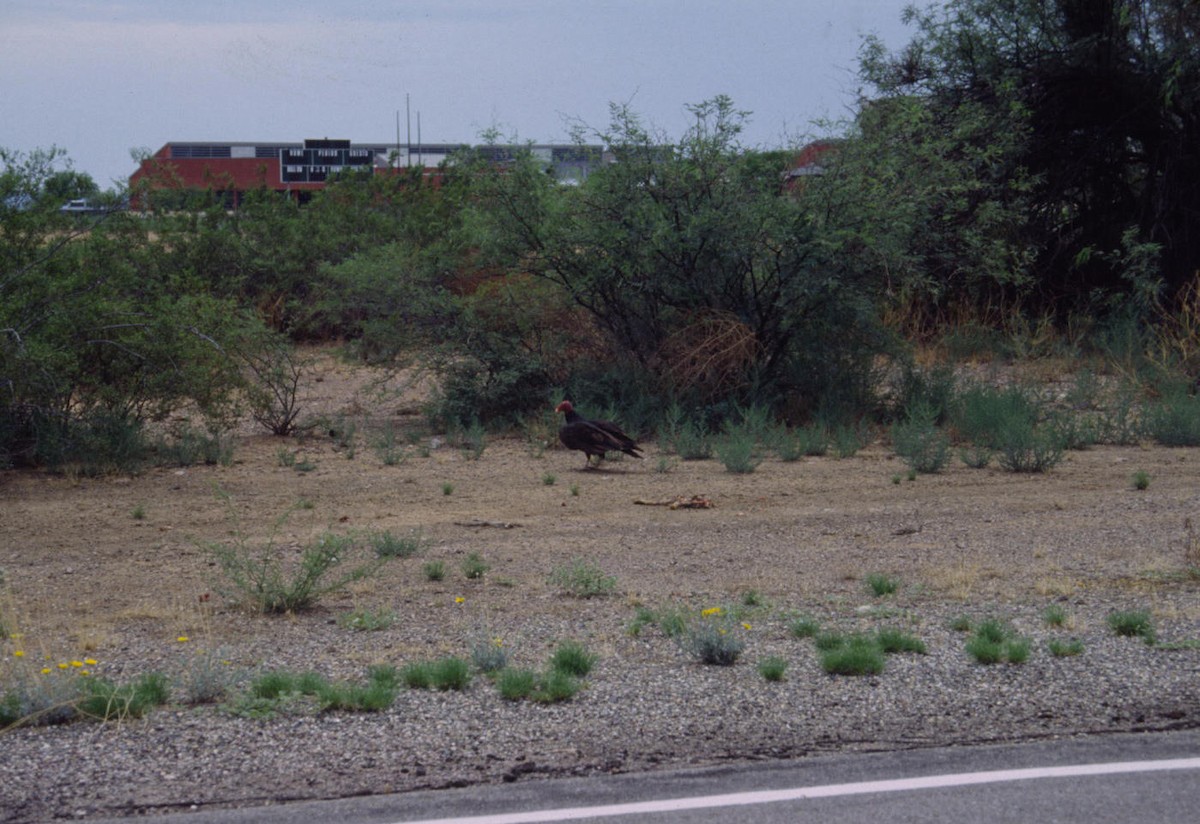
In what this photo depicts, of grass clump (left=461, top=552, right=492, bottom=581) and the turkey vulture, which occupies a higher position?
the turkey vulture

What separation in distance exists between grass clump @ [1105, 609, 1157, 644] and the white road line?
1946 mm

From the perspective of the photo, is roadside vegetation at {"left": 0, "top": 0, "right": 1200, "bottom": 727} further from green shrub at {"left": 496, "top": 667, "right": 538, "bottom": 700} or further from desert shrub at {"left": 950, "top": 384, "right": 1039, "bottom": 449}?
green shrub at {"left": 496, "top": 667, "right": 538, "bottom": 700}

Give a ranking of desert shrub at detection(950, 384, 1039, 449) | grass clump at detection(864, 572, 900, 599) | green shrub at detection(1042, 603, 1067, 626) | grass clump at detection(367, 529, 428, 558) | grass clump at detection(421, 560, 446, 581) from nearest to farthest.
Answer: green shrub at detection(1042, 603, 1067, 626) < grass clump at detection(864, 572, 900, 599) < grass clump at detection(421, 560, 446, 581) < grass clump at detection(367, 529, 428, 558) < desert shrub at detection(950, 384, 1039, 449)

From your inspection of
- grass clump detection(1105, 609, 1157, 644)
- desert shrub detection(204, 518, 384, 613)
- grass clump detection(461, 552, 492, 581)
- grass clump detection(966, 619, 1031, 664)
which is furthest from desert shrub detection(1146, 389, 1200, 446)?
desert shrub detection(204, 518, 384, 613)

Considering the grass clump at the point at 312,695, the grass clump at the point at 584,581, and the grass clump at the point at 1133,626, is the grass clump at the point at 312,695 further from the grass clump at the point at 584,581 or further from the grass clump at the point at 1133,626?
the grass clump at the point at 1133,626

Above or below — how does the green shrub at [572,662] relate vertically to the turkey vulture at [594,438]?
below

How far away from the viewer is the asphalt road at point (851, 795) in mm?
4570

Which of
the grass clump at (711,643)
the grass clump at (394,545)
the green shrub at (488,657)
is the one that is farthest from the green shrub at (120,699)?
the grass clump at (394,545)

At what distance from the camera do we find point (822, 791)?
15.8 ft

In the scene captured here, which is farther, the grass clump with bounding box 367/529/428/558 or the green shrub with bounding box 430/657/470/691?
the grass clump with bounding box 367/529/428/558

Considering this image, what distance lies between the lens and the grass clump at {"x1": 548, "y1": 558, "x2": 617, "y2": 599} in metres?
8.56

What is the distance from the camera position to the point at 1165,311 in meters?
19.9

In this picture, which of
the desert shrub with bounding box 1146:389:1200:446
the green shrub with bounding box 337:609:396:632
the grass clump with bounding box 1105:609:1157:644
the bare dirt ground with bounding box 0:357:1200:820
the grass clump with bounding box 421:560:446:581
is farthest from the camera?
the desert shrub with bounding box 1146:389:1200:446

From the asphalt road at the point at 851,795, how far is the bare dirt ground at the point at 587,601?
189 mm
